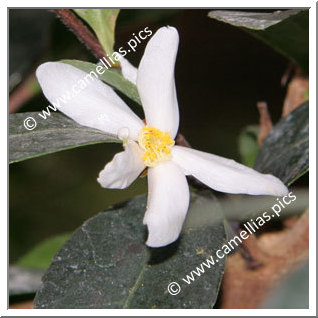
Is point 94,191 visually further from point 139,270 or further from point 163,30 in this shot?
point 163,30

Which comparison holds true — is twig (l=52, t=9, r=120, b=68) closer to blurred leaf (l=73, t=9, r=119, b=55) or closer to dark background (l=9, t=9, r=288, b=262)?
blurred leaf (l=73, t=9, r=119, b=55)

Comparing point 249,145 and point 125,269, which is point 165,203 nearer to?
point 125,269

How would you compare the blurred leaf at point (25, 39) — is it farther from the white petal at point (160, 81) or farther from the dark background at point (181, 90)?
the white petal at point (160, 81)

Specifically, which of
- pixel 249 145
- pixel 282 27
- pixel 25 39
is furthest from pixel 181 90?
Result: pixel 282 27

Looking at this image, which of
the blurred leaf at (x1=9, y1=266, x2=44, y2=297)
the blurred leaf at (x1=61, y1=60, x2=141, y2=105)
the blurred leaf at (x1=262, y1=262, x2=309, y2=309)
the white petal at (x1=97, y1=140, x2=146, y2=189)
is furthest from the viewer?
the blurred leaf at (x1=9, y1=266, x2=44, y2=297)

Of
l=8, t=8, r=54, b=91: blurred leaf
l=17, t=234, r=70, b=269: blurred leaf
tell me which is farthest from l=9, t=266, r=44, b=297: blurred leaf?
l=8, t=8, r=54, b=91: blurred leaf

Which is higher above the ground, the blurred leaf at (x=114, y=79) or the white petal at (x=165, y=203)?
the blurred leaf at (x=114, y=79)

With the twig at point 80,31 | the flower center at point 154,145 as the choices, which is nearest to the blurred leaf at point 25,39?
the twig at point 80,31
